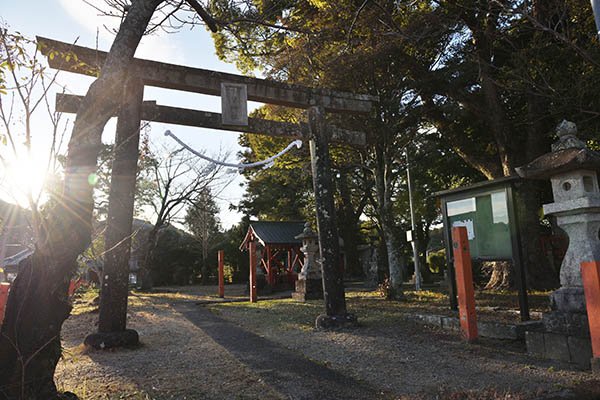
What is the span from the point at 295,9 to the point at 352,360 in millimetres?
9562

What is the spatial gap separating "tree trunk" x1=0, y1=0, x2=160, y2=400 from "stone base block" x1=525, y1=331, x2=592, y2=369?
5022 millimetres

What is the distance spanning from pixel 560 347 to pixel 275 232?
51.9 ft

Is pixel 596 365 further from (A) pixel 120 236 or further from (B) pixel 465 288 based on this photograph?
(A) pixel 120 236

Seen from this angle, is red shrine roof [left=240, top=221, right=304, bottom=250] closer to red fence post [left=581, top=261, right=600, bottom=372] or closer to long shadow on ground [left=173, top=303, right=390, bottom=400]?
long shadow on ground [left=173, top=303, right=390, bottom=400]

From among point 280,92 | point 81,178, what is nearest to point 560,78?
point 280,92

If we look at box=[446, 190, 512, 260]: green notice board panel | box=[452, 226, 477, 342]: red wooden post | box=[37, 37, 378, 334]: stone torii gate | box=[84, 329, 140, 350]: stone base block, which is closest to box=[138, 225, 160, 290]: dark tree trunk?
box=[37, 37, 378, 334]: stone torii gate

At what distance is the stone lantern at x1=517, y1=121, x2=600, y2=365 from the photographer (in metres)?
4.47

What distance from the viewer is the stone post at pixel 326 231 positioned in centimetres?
685

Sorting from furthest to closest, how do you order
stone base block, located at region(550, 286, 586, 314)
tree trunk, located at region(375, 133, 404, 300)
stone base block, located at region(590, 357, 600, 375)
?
tree trunk, located at region(375, 133, 404, 300) → stone base block, located at region(550, 286, 586, 314) → stone base block, located at region(590, 357, 600, 375)

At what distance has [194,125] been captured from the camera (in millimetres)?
6535

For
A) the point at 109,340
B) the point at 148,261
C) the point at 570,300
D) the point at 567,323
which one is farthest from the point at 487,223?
the point at 148,261

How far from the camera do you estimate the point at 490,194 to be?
6.57 m

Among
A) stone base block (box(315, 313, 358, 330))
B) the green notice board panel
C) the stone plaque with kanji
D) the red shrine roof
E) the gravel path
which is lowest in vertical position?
the gravel path

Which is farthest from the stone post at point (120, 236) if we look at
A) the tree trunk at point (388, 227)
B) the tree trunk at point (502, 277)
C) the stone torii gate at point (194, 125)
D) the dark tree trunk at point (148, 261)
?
the dark tree trunk at point (148, 261)
